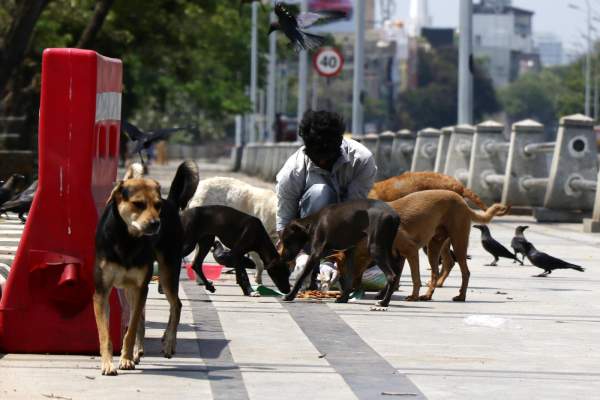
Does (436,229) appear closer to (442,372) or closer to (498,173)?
(442,372)

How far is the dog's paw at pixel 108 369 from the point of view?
28.2 ft

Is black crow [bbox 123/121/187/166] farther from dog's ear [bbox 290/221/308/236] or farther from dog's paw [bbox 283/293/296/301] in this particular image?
dog's paw [bbox 283/293/296/301]

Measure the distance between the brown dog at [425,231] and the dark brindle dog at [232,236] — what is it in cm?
53

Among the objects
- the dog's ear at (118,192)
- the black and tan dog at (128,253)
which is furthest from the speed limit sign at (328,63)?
the dog's ear at (118,192)

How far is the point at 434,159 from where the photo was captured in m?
32.9

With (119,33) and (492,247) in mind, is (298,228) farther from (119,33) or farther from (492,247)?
(119,33)

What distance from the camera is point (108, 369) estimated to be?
28.3ft

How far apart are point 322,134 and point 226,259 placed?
117 centimetres

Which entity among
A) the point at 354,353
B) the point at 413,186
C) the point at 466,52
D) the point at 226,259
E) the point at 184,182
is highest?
the point at 466,52

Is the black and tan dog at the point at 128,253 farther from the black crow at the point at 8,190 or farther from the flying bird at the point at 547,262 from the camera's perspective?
the black crow at the point at 8,190

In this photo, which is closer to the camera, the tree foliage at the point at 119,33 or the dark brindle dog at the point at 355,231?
the dark brindle dog at the point at 355,231

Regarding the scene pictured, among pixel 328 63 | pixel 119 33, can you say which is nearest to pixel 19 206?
pixel 328 63

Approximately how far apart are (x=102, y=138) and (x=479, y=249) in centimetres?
965

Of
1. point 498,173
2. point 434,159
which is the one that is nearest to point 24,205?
point 498,173
